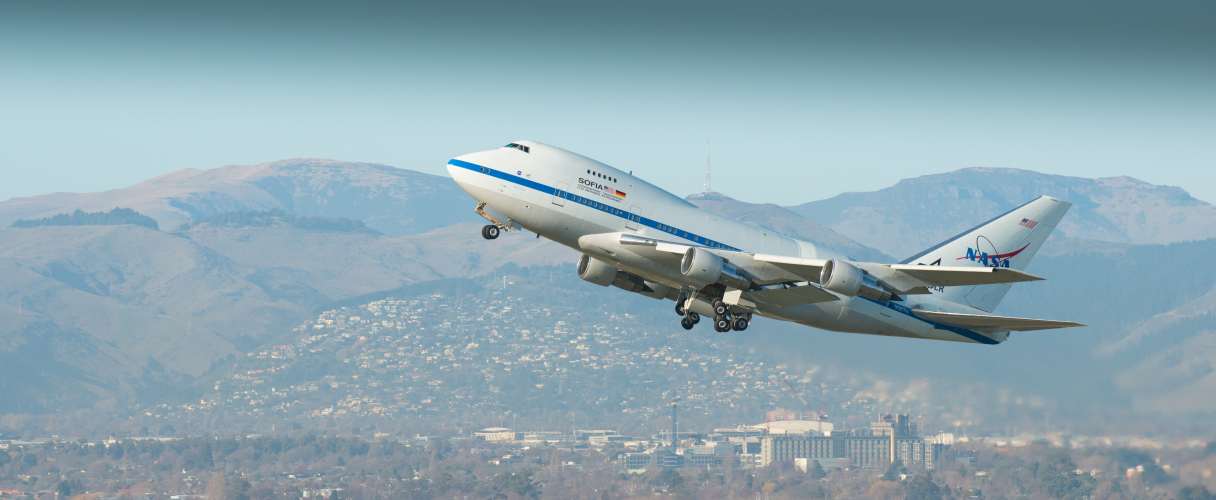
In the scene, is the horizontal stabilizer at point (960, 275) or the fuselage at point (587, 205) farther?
the fuselage at point (587, 205)

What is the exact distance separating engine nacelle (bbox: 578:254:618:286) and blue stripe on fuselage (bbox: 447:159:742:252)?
237 inches

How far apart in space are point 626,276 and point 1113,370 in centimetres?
10381

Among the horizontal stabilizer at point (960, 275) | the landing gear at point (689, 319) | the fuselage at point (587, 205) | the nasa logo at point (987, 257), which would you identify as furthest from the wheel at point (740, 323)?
the nasa logo at point (987, 257)

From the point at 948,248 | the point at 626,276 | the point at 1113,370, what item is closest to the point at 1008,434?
the point at 1113,370

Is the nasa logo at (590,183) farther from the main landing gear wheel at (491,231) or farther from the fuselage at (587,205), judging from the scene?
the main landing gear wheel at (491,231)

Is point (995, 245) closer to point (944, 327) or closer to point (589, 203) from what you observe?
point (944, 327)

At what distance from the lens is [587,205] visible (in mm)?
52719

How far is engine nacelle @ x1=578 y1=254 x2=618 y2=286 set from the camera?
59.6 metres

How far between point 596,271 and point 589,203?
768cm

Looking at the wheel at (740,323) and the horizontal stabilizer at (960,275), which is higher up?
the horizontal stabilizer at (960,275)

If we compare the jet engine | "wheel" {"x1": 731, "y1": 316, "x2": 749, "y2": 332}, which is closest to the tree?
the jet engine

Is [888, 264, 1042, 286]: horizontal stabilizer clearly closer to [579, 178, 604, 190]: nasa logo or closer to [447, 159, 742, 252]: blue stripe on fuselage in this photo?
[447, 159, 742, 252]: blue stripe on fuselage

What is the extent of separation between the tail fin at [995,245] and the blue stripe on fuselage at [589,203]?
15812mm

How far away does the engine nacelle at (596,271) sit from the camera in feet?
196
